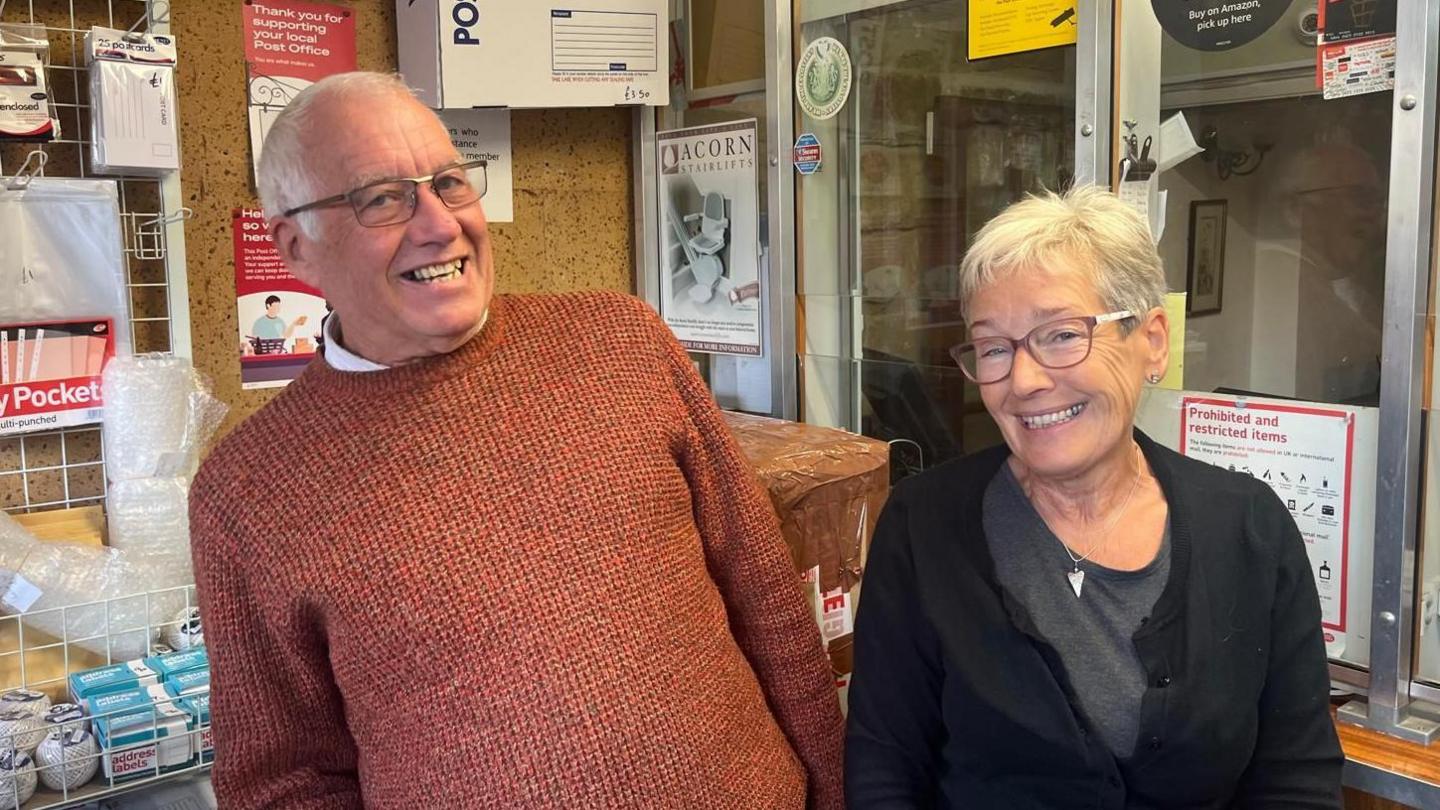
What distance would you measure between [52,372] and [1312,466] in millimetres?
2100

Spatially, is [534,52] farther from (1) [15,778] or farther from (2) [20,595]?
(1) [15,778]

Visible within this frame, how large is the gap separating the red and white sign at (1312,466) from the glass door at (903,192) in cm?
53

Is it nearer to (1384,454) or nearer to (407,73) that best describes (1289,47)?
(1384,454)

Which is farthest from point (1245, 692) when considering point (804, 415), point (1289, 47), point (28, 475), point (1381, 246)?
point (28, 475)

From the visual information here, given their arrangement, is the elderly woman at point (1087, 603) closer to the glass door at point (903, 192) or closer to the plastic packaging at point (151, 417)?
the glass door at point (903, 192)

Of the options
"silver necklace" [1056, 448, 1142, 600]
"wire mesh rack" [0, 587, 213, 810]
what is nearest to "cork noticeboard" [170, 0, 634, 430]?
"wire mesh rack" [0, 587, 213, 810]

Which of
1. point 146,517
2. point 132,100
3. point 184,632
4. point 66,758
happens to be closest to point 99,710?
point 66,758

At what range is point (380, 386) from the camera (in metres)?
1.39

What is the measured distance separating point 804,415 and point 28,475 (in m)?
1.56

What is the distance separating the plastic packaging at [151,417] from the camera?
200 centimetres

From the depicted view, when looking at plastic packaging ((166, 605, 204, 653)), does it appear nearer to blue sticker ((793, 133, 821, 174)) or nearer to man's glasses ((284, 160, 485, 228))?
man's glasses ((284, 160, 485, 228))

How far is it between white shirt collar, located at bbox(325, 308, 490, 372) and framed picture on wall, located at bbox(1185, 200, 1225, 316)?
1251 mm

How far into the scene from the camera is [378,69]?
2.62 meters

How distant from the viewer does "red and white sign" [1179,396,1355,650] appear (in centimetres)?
184
